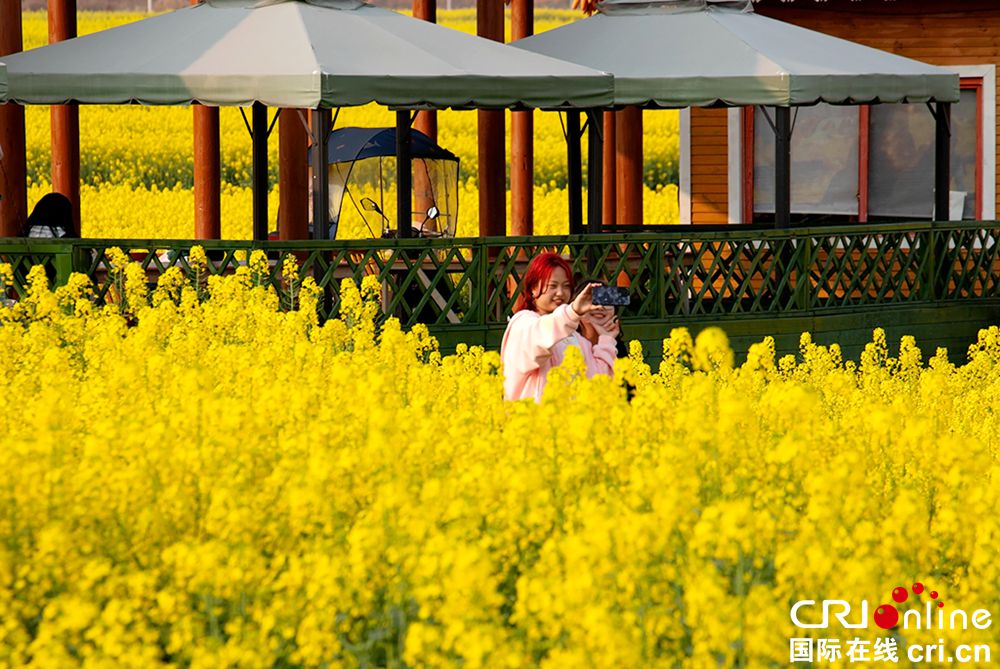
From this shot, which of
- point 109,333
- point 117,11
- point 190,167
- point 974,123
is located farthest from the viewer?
point 117,11

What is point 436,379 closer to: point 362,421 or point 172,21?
point 362,421

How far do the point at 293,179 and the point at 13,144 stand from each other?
2.50 meters

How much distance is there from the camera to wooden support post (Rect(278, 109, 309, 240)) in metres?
17.1

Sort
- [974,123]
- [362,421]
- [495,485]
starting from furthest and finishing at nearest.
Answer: [974,123], [362,421], [495,485]

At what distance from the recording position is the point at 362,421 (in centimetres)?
668

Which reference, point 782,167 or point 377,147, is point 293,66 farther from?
point 782,167

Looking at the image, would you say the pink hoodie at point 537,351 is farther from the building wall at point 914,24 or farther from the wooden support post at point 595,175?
the building wall at point 914,24

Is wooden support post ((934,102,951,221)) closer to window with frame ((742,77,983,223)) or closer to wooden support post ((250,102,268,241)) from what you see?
window with frame ((742,77,983,223))

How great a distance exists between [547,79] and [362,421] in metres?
7.48

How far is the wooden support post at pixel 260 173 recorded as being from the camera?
16391mm

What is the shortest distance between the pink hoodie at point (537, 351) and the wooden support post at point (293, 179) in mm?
9144

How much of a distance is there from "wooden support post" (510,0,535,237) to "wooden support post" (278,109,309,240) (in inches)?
165

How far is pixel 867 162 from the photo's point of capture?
1958 centimetres

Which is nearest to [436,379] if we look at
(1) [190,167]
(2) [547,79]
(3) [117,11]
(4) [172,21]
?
(2) [547,79]
